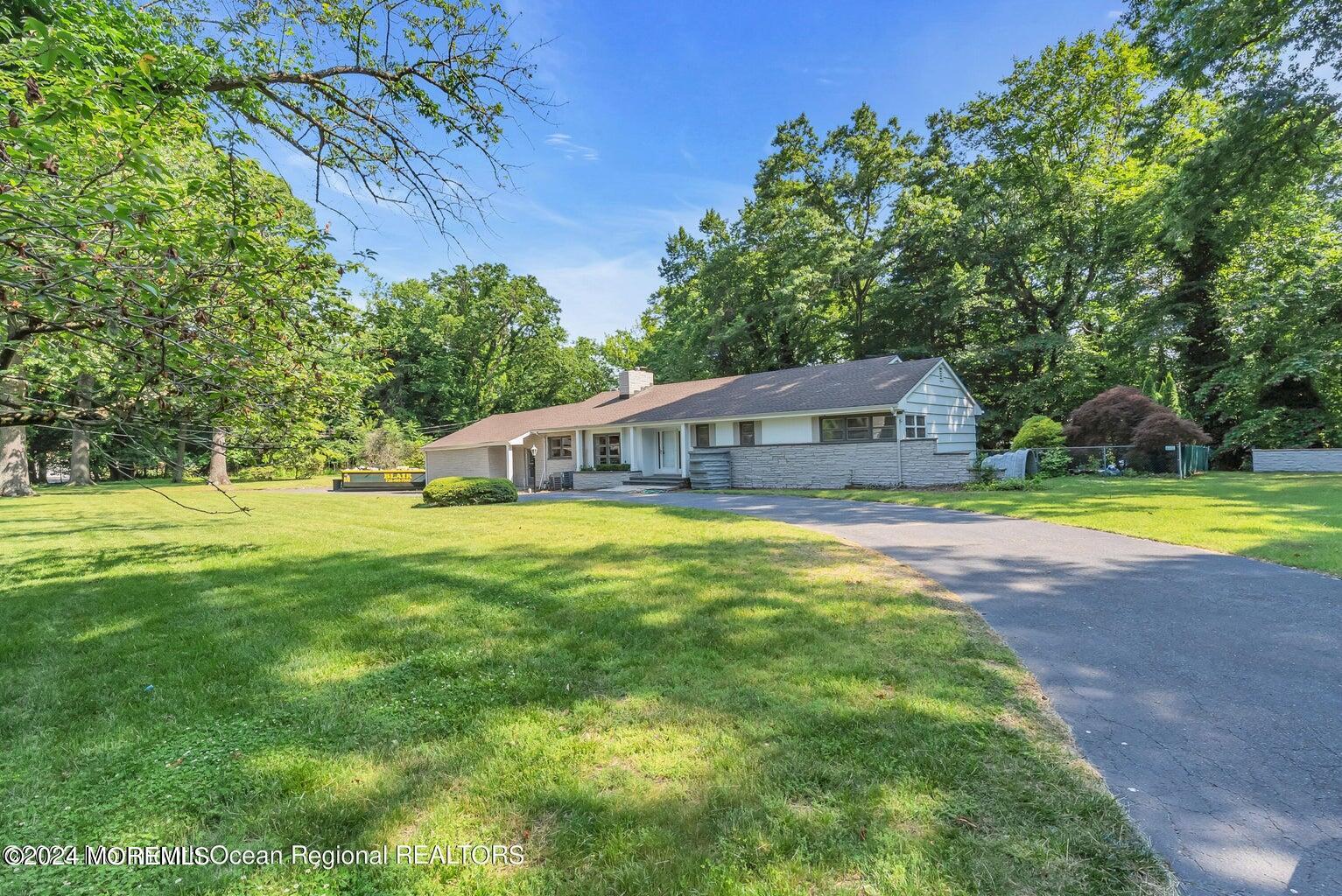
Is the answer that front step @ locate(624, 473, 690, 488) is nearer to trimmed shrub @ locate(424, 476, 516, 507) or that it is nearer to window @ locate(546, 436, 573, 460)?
window @ locate(546, 436, 573, 460)

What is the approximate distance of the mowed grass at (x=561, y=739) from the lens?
206 centimetres

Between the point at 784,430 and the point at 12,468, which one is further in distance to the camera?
the point at 12,468

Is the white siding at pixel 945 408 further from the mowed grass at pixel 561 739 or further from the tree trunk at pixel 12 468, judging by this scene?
the tree trunk at pixel 12 468

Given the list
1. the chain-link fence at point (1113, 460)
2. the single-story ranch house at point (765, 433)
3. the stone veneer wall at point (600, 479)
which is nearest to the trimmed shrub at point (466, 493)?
the stone veneer wall at point (600, 479)

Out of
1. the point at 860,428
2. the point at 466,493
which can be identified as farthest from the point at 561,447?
the point at 860,428

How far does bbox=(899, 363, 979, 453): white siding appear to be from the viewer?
20172mm

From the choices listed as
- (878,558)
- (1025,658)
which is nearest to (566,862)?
(1025,658)

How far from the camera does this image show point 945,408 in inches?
864

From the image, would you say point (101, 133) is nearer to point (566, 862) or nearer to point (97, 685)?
point (97, 685)

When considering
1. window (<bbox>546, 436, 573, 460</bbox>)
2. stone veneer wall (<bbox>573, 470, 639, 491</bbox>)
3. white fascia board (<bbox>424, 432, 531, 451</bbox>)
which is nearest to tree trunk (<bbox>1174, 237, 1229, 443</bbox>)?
stone veneer wall (<bbox>573, 470, 639, 491</bbox>)

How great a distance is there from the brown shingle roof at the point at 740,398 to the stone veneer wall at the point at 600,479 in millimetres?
2155

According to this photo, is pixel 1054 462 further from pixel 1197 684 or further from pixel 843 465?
pixel 1197 684

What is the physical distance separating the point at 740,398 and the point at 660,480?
4669 mm

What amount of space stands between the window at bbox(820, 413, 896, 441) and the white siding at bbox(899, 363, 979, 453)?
2.74ft
